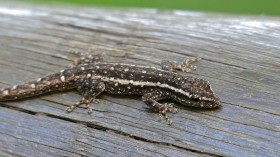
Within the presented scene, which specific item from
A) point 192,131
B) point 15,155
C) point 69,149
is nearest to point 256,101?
point 192,131

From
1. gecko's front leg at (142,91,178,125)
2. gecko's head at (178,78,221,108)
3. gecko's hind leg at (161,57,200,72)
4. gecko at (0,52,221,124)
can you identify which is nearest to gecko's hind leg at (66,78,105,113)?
gecko at (0,52,221,124)

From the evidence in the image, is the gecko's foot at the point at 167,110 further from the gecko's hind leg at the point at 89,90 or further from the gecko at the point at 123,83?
the gecko's hind leg at the point at 89,90

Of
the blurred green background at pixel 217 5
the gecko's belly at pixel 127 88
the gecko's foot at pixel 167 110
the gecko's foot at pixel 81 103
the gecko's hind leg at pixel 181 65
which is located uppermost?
the blurred green background at pixel 217 5

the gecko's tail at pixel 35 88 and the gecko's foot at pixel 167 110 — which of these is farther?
the gecko's tail at pixel 35 88

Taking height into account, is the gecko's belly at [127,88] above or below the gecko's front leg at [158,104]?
above

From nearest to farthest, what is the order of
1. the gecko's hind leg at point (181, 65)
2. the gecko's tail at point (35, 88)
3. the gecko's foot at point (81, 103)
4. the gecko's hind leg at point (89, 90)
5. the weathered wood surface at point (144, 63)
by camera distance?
the weathered wood surface at point (144, 63) < the gecko's foot at point (81, 103) < the gecko's hind leg at point (89, 90) < the gecko's hind leg at point (181, 65) < the gecko's tail at point (35, 88)

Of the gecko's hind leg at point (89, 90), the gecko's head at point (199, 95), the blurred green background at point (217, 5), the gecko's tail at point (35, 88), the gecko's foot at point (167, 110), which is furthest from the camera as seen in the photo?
the blurred green background at point (217, 5)

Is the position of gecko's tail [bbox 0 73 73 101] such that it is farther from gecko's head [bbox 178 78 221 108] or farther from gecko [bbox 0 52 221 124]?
gecko's head [bbox 178 78 221 108]

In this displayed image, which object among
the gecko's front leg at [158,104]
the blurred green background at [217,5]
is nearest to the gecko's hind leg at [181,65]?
the gecko's front leg at [158,104]
